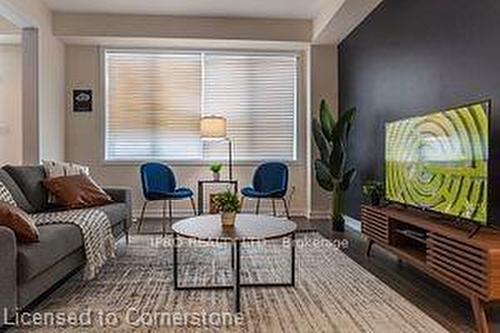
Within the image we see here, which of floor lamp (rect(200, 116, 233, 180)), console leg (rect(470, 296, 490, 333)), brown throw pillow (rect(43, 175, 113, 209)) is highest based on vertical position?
floor lamp (rect(200, 116, 233, 180))

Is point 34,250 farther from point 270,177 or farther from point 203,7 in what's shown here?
point 203,7

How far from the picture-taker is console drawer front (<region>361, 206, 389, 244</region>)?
3.98 metres

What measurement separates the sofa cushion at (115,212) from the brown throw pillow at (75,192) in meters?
0.13

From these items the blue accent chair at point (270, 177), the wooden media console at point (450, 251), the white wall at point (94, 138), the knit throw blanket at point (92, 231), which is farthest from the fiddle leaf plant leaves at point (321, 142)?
the knit throw blanket at point (92, 231)

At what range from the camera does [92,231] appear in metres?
3.54

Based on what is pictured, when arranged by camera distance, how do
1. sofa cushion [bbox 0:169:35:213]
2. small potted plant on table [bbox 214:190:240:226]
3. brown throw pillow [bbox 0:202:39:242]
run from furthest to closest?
sofa cushion [bbox 0:169:35:213]
small potted plant on table [bbox 214:190:240:226]
brown throw pillow [bbox 0:202:39:242]

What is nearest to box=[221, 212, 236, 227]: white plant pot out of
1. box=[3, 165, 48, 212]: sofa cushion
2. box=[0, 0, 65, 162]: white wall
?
box=[3, 165, 48, 212]: sofa cushion

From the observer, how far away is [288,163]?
23.5ft

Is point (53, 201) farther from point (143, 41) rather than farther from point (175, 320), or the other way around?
point (143, 41)

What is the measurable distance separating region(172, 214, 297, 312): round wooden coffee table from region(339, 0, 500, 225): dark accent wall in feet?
4.55

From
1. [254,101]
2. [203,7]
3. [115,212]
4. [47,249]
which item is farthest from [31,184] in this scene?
[254,101]

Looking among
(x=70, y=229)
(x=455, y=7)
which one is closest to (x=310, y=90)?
(x=455, y=7)

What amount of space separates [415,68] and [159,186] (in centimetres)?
354

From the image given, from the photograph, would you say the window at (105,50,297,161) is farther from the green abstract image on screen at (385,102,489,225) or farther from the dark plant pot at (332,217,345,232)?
the green abstract image on screen at (385,102,489,225)
